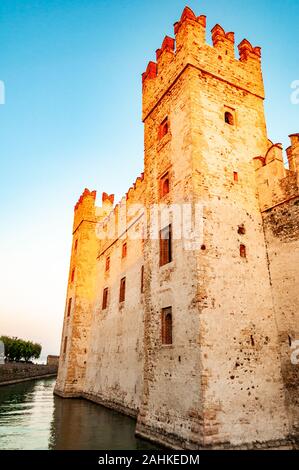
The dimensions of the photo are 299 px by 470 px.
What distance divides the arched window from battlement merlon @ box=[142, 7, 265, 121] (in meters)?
1.28

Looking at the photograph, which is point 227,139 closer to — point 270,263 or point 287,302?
point 270,263

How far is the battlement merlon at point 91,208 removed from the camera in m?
22.1

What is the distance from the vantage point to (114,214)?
18.7 meters

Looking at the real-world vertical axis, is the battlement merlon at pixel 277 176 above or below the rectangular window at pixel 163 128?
below

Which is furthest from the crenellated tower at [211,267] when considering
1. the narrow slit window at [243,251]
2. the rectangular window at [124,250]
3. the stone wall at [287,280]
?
the rectangular window at [124,250]

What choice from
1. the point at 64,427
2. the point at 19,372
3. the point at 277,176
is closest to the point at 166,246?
the point at 277,176

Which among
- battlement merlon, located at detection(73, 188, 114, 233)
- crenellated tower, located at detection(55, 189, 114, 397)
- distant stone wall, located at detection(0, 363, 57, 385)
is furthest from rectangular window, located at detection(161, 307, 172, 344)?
distant stone wall, located at detection(0, 363, 57, 385)

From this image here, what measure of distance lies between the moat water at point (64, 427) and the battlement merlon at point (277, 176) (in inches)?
308

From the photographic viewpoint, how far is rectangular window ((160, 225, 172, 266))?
1055 cm

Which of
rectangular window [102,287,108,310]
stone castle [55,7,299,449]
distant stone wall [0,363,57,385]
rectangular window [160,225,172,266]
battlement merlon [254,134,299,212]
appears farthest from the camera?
distant stone wall [0,363,57,385]

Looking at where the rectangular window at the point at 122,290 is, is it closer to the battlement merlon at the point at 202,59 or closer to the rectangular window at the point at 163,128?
the rectangular window at the point at 163,128

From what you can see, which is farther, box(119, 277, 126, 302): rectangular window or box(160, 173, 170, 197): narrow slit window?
box(119, 277, 126, 302): rectangular window

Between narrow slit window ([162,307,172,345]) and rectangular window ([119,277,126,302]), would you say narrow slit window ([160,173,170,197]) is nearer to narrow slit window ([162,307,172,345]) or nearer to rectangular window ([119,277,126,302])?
narrow slit window ([162,307,172,345])

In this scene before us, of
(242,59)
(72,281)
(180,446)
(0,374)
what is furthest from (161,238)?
(0,374)
